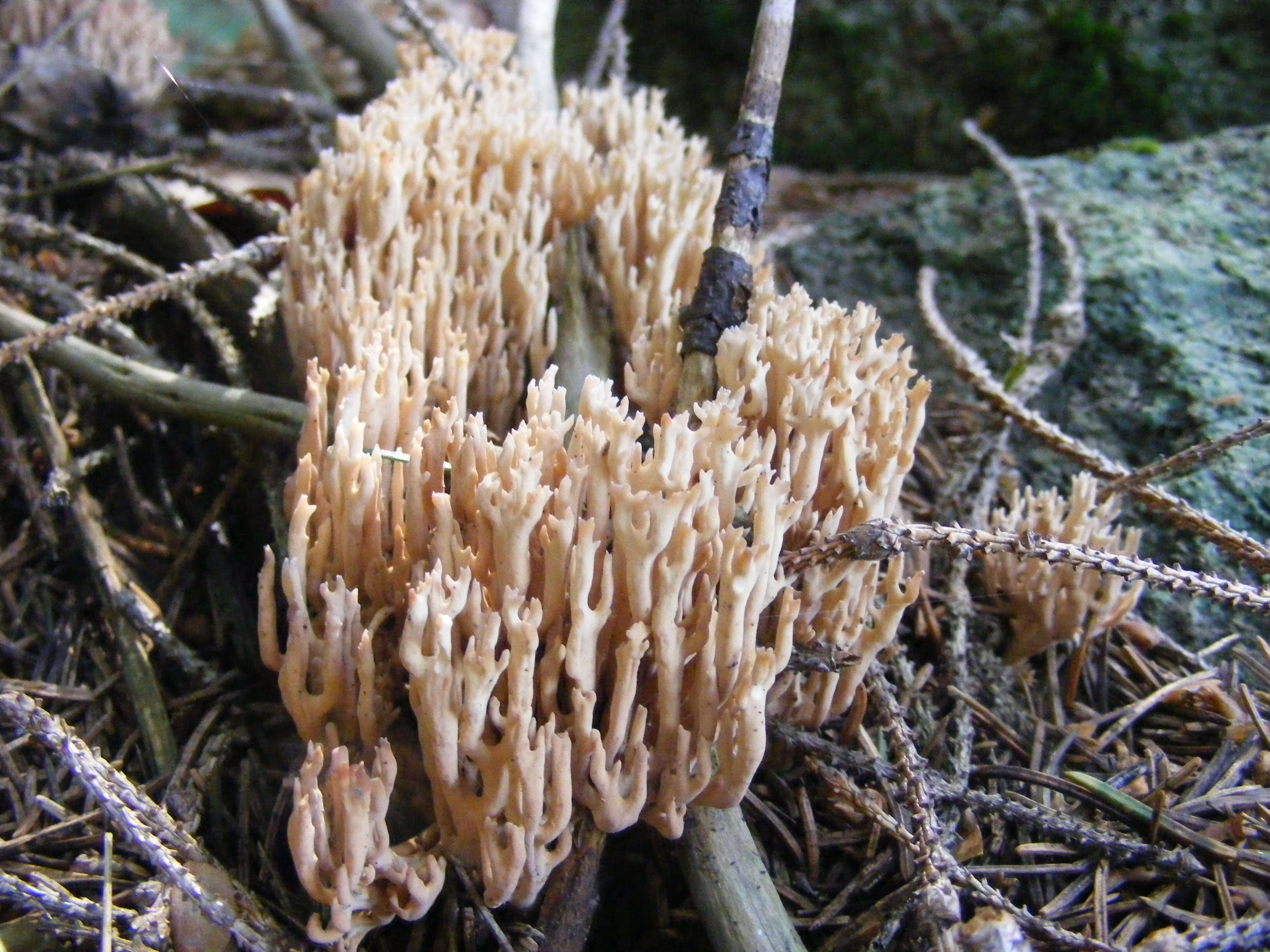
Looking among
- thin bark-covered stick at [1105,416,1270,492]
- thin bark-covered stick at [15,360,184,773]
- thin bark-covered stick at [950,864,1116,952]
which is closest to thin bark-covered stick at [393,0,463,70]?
thin bark-covered stick at [15,360,184,773]

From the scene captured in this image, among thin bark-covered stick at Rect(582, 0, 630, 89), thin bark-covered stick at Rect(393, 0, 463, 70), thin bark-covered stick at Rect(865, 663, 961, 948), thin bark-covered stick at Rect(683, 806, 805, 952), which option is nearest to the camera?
thin bark-covered stick at Rect(865, 663, 961, 948)

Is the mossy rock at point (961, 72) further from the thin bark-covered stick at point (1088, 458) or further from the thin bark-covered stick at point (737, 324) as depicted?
the thin bark-covered stick at point (1088, 458)

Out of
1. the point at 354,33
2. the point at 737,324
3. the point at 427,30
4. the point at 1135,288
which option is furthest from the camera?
the point at 354,33

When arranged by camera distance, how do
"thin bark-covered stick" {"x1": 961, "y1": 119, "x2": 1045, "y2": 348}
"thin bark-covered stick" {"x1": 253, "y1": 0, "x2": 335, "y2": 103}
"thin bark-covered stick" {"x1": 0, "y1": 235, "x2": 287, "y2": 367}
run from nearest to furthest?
"thin bark-covered stick" {"x1": 0, "y1": 235, "x2": 287, "y2": 367} < "thin bark-covered stick" {"x1": 961, "y1": 119, "x2": 1045, "y2": 348} < "thin bark-covered stick" {"x1": 253, "y1": 0, "x2": 335, "y2": 103}

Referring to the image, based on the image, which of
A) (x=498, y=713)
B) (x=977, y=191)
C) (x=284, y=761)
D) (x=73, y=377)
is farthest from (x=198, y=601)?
(x=977, y=191)

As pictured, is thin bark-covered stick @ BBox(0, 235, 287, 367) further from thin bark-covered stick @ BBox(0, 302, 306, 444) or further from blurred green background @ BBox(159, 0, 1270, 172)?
blurred green background @ BBox(159, 0, 1270, 172)

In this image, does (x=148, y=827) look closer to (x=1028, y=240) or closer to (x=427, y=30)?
(x=427, y=30)

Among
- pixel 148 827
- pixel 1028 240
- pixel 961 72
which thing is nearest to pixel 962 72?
pixel 961 72
